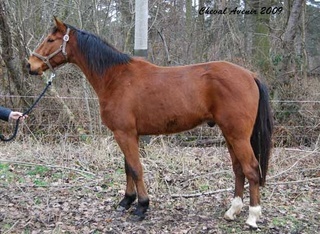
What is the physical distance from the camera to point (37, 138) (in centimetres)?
675

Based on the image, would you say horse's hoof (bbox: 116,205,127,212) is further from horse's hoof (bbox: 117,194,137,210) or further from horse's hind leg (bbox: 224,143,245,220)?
horse's hind leg (bbox: 224,143,245,220)

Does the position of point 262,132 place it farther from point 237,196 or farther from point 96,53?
point 96,53

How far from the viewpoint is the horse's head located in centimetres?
361

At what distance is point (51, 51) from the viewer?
12.0ft

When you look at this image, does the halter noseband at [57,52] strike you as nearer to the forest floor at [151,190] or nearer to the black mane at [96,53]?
the black mane at [96,53]

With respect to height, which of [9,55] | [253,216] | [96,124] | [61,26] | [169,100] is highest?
[61,26]

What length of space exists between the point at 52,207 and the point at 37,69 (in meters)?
1.46

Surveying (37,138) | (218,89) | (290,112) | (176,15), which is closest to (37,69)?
(218,89)

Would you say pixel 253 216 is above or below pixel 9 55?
below

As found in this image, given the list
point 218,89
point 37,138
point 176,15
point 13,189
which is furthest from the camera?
point 176,15

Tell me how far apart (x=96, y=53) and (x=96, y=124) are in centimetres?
334

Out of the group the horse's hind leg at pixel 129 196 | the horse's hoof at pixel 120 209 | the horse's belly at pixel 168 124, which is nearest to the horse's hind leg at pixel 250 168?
the horse's belly at pixel 168 124

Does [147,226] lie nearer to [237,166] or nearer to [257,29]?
[237,166]

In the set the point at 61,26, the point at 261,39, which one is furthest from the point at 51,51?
the point at 261,39
